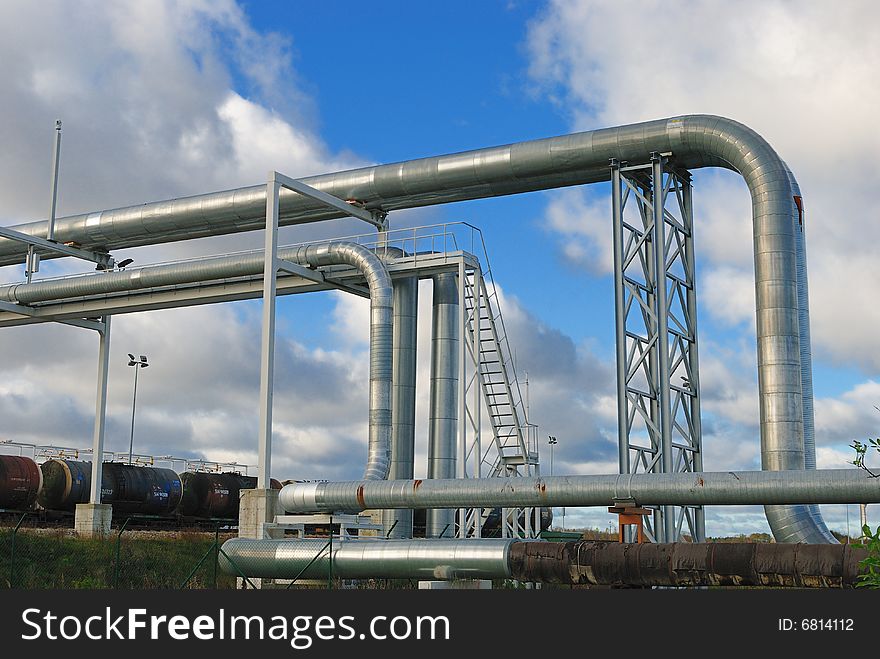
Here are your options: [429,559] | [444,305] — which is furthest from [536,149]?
[429,559]

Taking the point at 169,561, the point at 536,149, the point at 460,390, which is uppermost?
the point at 536,149

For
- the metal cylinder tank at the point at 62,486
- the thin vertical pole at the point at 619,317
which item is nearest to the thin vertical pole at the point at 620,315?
the thin vertical pole at the point at 619,317

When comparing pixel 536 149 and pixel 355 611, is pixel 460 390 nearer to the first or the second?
pixel 536 149

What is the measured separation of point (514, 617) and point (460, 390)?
14.7 metres

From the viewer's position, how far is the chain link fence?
25719 millimetres

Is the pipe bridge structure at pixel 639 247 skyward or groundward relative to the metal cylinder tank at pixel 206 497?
skyward

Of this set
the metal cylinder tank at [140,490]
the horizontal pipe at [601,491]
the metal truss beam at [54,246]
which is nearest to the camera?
the horizontal pipe at [601,491]

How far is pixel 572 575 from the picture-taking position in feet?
55.2

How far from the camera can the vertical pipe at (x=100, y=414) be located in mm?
35906

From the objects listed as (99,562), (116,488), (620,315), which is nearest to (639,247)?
(620,315)

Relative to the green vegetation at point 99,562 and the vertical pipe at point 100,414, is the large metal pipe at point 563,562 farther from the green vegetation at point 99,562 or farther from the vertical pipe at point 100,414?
the vertical pipe at point 100,414

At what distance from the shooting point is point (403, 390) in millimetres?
29438

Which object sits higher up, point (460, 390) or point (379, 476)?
point (460, 390)

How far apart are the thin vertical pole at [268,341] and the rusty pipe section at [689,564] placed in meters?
9.06
